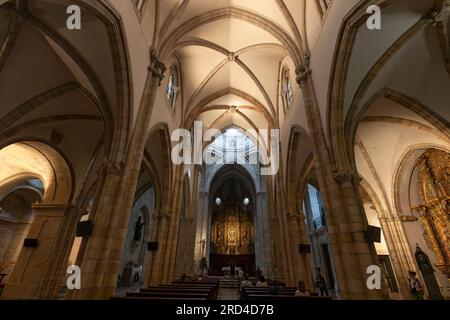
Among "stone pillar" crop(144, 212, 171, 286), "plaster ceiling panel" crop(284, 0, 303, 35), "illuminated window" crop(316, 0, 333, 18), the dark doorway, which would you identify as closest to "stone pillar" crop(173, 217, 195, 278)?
"stone pillar" crop(144, 212, 171, 286)

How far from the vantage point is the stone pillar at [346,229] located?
5.10m

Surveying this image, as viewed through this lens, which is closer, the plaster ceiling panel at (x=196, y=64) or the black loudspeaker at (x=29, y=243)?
the black loudspeaker at (x=29, y=243)

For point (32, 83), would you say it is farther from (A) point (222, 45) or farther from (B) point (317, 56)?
(B) point (317, 56)

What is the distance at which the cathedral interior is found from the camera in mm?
5773

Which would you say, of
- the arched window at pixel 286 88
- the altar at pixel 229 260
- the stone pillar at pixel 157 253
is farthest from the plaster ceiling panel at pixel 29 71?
the altar at pixel 229 260

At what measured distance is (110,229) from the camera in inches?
222

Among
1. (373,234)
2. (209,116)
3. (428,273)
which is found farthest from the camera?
(209,116)

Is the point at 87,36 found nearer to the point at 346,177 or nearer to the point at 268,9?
the point at 268,9

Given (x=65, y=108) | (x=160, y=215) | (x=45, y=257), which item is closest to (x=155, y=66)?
(x=65, y=108)

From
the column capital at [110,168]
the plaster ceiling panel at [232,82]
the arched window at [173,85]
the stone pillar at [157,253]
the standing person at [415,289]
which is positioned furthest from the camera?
the plaster ceiling panel at [232,82]

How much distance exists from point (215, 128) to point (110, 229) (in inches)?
521

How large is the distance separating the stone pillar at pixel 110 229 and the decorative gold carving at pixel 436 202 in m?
13.9

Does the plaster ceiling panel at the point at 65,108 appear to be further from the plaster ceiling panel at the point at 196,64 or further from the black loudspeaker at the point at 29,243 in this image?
the black loudspeaker at the point at 29,243
